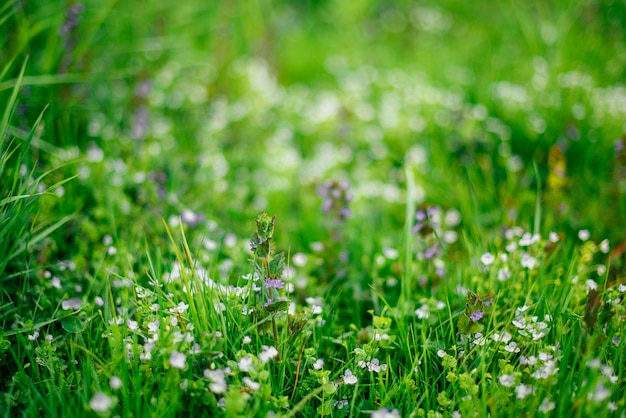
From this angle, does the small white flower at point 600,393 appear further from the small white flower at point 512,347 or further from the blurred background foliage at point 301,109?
the blurred background foliage at point 301,109

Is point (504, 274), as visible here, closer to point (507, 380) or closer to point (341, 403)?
point (507, 380)

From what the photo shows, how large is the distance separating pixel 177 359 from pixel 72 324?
2.08 ft

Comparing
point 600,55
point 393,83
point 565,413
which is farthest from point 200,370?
point 600,55

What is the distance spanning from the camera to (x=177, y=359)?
1.67 m

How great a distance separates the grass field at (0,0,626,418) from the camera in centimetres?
187

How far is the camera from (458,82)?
476 cm

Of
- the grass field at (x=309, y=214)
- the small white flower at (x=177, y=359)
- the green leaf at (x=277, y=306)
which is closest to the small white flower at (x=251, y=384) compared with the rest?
the grass field at (x=309, y=214)

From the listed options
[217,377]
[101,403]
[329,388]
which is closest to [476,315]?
[329,388]

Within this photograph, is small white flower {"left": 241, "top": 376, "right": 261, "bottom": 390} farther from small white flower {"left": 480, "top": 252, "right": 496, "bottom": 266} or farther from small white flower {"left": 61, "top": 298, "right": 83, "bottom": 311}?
small white flower {"left": 480, "top": 252, "right": 496, "bottom": 266}

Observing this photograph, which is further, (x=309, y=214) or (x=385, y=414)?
(x=309, y=214)

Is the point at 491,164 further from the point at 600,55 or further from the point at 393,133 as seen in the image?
the point at 600,55

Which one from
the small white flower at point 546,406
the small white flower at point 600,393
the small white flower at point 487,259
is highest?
the small white flower at point 600,393

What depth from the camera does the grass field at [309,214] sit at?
187 cm

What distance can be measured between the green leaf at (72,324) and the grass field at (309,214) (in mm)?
33
